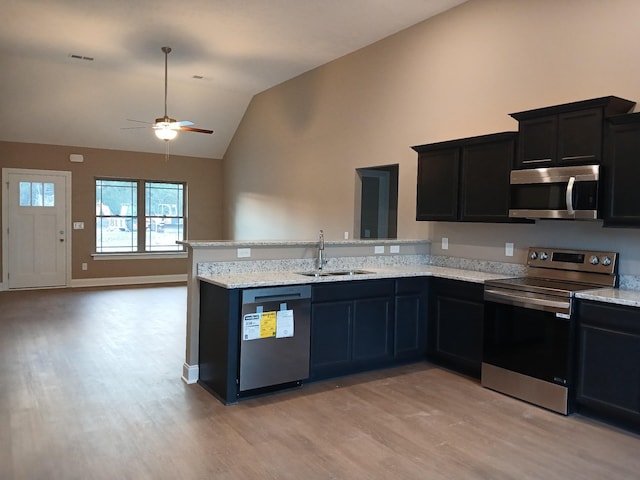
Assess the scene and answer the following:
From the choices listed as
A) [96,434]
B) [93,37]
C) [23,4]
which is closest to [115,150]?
[93,37]

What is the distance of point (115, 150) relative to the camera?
29.9 feet

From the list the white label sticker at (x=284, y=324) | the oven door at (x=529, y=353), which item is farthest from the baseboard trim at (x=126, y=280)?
the oven door at (x=529, y=353)

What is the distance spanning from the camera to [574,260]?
12.5 ft

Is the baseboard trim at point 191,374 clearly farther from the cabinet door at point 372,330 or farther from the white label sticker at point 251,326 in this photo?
the cabinet door at point 372,330

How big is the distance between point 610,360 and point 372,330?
68.7 inches

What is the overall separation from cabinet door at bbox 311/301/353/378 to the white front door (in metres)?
6.60

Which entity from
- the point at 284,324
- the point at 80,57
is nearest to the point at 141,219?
the point at 80,57

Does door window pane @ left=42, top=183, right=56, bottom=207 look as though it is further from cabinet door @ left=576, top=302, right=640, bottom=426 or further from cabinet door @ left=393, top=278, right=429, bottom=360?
cabinet door @ left=576, top=302, right=640, bottom=426

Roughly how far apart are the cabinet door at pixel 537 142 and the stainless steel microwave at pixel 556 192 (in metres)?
0.07

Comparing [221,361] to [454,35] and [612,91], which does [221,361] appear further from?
[454,35]

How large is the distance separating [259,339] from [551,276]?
93.9 inches

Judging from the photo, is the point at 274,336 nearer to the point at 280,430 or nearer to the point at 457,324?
the point at 280,430

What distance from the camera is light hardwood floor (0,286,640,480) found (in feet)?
8.54

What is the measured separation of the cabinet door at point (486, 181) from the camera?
407cm
